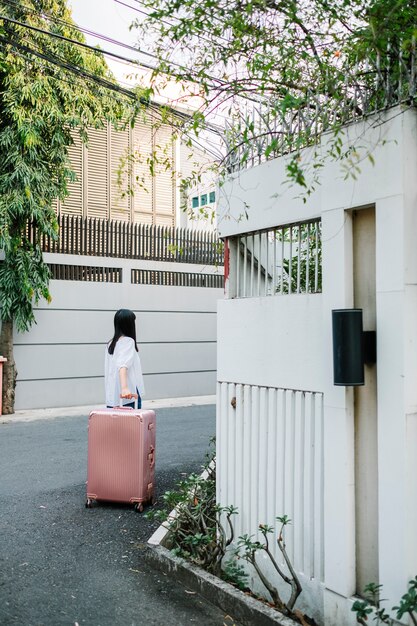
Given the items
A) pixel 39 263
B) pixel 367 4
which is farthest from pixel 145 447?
pixel 39 263

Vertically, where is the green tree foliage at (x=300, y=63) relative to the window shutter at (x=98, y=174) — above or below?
below

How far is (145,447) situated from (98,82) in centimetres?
821

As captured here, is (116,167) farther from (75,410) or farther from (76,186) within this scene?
(75,410)

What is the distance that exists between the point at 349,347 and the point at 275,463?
3.78ft

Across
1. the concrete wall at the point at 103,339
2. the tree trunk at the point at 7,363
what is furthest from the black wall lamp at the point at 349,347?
the concrete wall at the point at 103,339

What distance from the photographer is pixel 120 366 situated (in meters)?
6.20

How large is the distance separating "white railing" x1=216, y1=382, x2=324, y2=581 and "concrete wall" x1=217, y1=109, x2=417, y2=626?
0.02 m

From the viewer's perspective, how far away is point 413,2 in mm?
3221

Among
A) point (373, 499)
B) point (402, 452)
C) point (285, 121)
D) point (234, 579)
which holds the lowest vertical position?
point (234, 579)

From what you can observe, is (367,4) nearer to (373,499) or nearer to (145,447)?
(373,499)

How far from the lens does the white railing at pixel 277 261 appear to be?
3.96 metres

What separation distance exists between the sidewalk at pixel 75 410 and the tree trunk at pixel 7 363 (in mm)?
226

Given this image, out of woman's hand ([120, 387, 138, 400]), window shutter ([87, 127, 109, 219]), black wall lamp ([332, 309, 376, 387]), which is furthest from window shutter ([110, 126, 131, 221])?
black wall lamp ([332, 309, 376, 387])

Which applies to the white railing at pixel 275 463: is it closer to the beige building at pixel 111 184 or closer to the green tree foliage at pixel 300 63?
the green tree foliage at pixel 300 63
